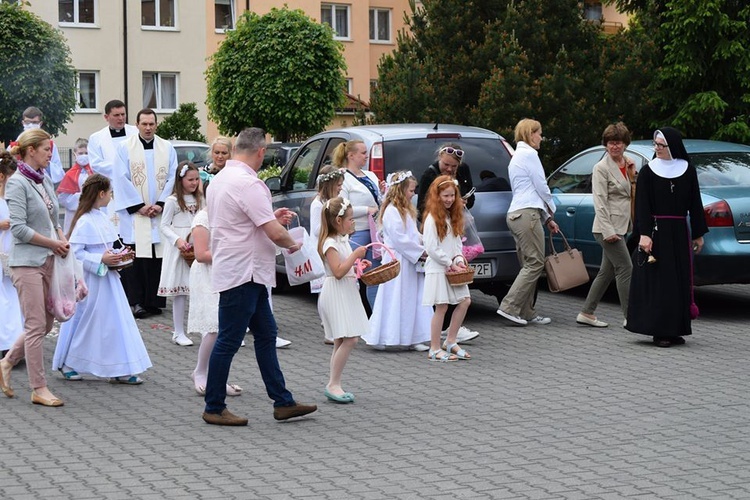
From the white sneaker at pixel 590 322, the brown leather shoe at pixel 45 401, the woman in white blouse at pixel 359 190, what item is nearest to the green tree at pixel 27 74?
the woman in white blouse at pixel 359 190

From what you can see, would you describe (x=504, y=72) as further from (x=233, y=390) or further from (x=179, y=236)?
(x=233, y=390)

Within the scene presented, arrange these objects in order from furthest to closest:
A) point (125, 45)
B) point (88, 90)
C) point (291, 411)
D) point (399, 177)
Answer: point (125, 45) < point (88, 90) < point (399, 177) < point (291, 411)

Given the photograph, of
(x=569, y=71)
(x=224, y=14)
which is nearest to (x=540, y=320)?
(x=569, y=71)

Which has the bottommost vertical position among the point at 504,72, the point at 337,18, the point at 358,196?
the point at 358,196

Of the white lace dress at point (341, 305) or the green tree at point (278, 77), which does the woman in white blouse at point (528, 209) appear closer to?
A: the white lace dress at point (341, 305)

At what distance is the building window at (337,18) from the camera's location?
55.7 meters

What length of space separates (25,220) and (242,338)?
193 cm

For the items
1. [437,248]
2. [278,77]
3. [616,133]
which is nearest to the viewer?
[437,248]

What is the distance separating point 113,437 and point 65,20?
44.3m

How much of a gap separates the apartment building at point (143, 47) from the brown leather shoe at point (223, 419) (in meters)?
40.2

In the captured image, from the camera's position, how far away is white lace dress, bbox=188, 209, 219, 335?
30.5 feet

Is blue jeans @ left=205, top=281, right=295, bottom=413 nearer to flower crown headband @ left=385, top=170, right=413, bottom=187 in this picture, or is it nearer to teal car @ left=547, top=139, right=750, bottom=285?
flower crown headband @ left=385, top=170, right=413, bottom=187

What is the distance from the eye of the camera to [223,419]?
807 centimetres

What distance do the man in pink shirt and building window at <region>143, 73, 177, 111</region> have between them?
1744 inches
